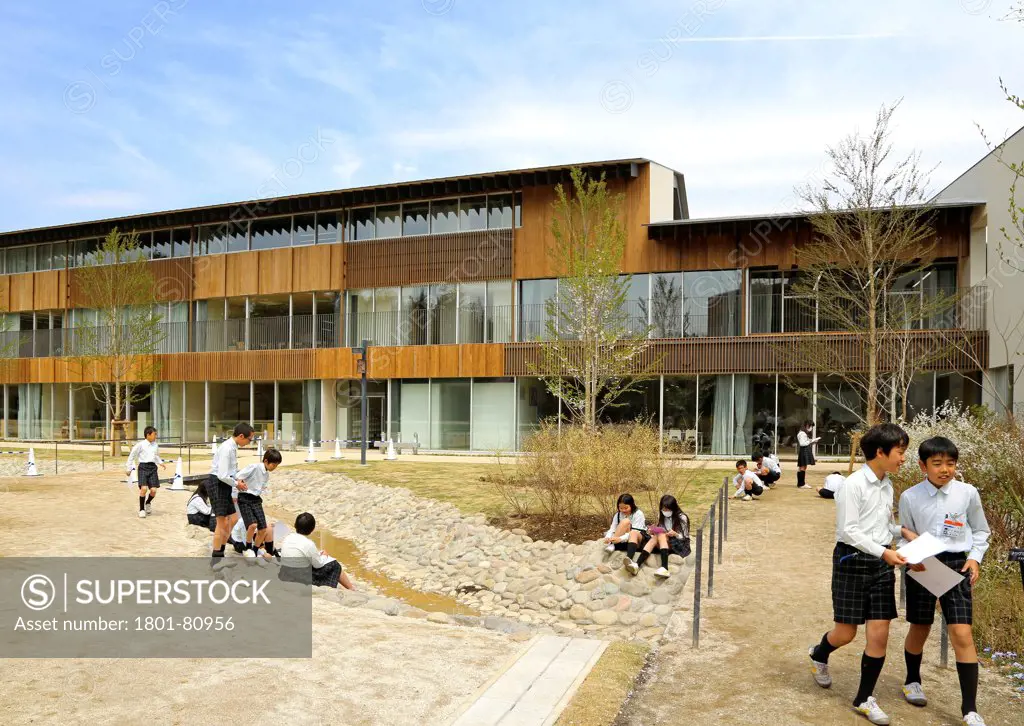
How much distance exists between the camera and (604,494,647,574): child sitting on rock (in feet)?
37.5

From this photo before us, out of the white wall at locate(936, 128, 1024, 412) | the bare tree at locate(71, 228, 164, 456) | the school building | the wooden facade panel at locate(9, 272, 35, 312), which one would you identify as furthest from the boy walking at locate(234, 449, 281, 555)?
the wooden facade panel at locate(9, 272, 35, 312)

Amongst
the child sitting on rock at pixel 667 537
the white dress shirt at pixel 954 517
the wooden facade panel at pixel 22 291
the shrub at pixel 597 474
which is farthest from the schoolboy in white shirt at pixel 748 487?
the wooden facade panel at pixel 22 291

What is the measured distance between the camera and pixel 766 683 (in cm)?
638

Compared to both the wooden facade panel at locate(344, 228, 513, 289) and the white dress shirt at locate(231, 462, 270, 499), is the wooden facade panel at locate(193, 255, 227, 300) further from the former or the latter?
the white dress shirt at locate(231, 462, 270, 499)

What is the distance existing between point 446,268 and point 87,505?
16.5 metres

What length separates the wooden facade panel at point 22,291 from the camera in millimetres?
39938

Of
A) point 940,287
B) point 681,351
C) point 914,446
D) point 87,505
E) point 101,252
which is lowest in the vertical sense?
point 87,505

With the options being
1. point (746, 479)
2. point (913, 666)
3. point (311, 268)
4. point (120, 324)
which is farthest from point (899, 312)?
point (120, 324)

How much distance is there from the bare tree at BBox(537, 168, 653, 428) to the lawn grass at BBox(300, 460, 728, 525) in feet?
11.7

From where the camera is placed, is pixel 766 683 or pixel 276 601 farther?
pixel 276 601

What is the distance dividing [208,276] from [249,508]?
88.8ft

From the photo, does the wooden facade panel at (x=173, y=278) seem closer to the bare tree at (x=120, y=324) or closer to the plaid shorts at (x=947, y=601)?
the bare tree at (x=120, y=324)

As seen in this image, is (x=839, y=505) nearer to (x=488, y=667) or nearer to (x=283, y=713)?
(x=488, y=667)

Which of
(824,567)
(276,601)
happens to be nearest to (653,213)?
(824,567)
